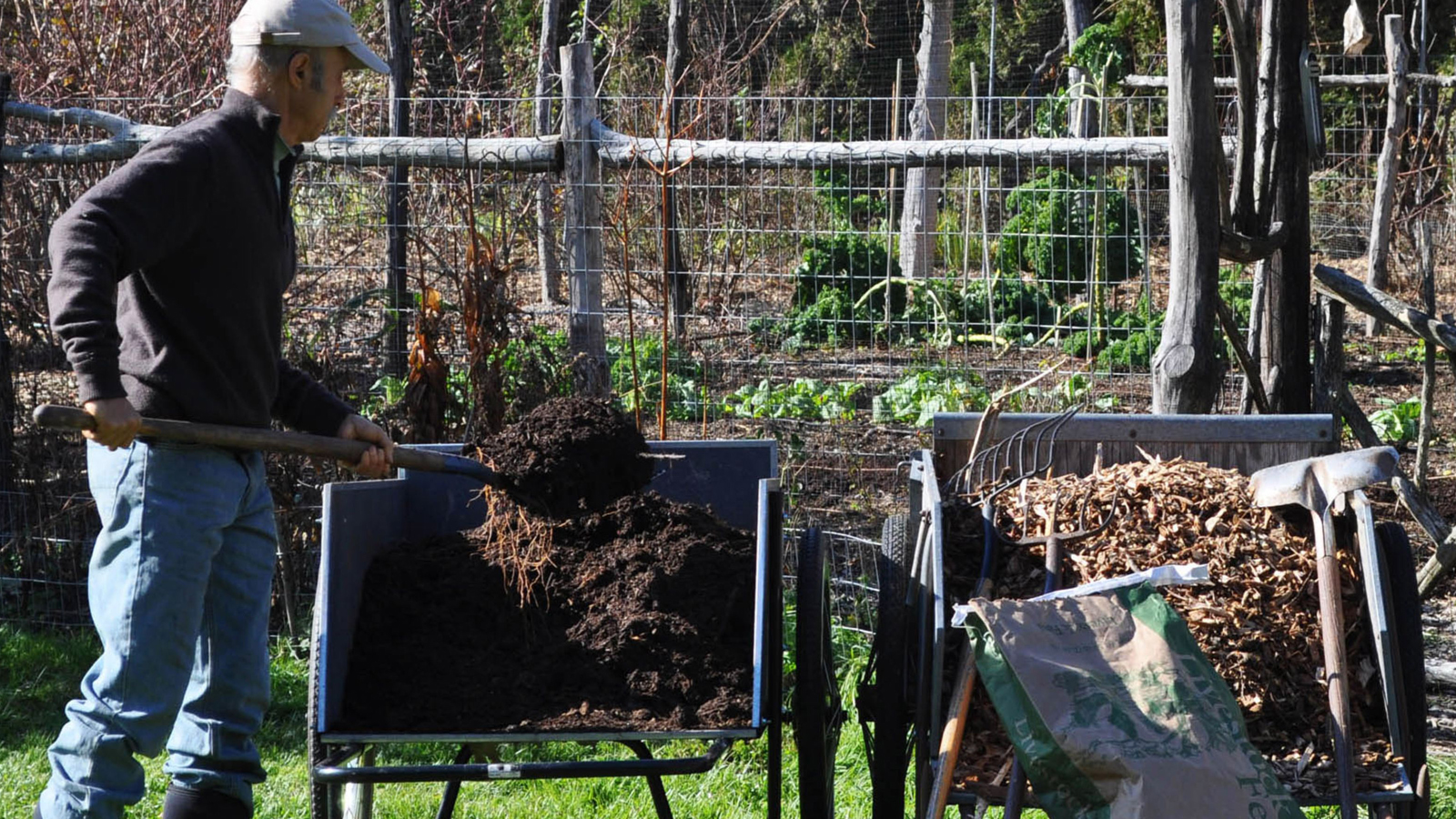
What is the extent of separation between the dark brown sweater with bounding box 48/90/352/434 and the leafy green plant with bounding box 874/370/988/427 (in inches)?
139

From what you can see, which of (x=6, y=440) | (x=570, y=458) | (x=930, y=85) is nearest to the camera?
(x=570, y=458)

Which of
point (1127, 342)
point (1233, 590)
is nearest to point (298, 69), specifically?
point (1233, 590)

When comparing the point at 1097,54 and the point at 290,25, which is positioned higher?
the point at 1097,54

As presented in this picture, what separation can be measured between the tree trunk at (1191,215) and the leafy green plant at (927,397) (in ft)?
5.99

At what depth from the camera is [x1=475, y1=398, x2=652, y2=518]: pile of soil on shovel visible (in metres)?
3.17

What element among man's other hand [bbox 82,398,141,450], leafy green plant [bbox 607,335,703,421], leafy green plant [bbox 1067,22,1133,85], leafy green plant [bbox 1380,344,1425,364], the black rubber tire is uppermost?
leafy green plant [bbox 1067,22,1133,85]

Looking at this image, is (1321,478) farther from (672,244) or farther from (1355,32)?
(1355,32)

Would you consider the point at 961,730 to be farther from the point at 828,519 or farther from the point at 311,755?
the point at 828,519

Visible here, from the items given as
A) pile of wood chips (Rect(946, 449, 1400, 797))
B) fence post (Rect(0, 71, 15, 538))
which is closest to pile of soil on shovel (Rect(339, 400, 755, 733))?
pile of wood chips (Rect(946, 449, 1400, 797))

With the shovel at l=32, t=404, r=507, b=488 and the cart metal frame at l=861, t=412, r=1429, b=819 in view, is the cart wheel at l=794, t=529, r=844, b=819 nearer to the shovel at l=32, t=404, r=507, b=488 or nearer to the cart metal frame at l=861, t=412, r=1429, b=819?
the cart metal frame at l=861, t=412, r=1429, b=819

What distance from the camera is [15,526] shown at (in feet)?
18.6

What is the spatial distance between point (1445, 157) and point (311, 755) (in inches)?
477

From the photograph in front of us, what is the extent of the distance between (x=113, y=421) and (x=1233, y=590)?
2281mm

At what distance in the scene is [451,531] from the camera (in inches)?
142
